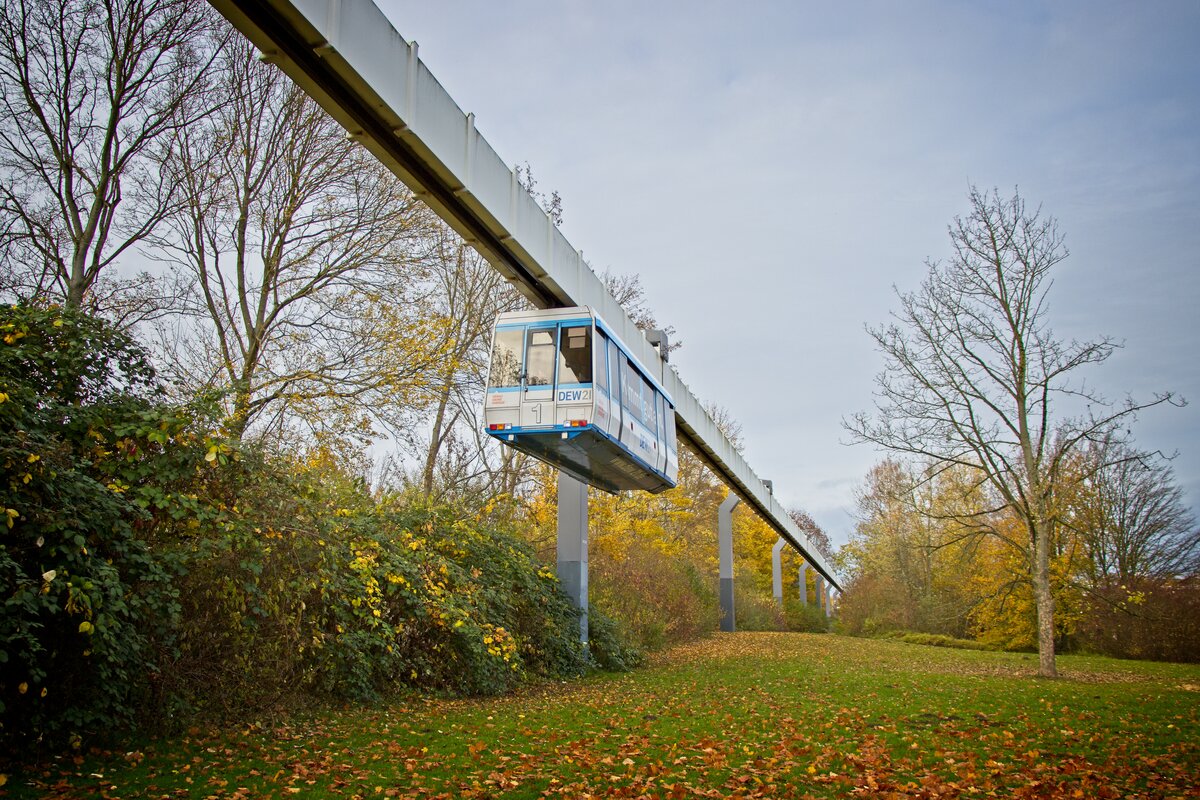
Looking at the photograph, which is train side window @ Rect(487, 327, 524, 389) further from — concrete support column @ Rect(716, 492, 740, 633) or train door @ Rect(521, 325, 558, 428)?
concrete support column @ Rect(716, 492, 740, 633)

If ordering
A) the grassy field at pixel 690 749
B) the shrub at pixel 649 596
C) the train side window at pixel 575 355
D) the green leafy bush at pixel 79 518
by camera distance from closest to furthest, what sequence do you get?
1. the green leafy bush at pixel 79 518
2. the grassy field at pixel 690 749
3. the train side window at pixel 575 355
4. the shrub at pixel 649 596

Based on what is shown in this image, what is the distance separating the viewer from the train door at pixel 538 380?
13.2 metres

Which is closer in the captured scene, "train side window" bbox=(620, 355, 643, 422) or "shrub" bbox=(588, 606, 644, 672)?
"train side window" bbox=(620, 355, 643, 422)

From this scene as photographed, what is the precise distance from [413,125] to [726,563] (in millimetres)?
30067

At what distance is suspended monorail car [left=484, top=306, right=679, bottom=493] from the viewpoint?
1310 cm

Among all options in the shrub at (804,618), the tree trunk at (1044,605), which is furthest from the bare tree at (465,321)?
the shrub at (804,618)

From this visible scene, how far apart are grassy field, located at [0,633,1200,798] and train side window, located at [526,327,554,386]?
199 inches

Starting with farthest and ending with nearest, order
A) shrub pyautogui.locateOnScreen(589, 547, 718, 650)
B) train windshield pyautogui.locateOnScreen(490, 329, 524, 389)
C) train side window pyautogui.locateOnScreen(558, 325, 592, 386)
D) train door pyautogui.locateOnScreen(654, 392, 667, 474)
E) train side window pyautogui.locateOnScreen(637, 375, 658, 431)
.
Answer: shrub pyautogui.locateOnScreen(589, 547, 718, 650)
train door pyautogui.locateOnScreen(654, 392, 667, 474)
train side window pyautogui.locateOnScreen(637, 375, 658, 431)
train windshield pyautogui.locateOnScreen(490, 329, 524, 389)
train side window pyautogui.locateOnScreen(558, 325, 592, 386)

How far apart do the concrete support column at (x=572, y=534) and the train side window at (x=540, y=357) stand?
462 centimetres

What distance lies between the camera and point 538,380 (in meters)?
13.4

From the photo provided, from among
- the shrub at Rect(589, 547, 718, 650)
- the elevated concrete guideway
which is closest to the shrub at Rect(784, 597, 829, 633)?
the shrub at Rect(589, 547, 718, 650)

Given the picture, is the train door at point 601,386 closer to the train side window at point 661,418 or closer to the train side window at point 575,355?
the train side window at point 575,355

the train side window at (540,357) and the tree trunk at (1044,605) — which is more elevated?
the train side window at (540,357)

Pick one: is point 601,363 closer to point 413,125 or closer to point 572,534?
point 413,125
